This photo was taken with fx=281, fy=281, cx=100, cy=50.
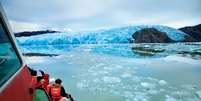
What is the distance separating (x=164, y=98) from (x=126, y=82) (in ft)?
8.59

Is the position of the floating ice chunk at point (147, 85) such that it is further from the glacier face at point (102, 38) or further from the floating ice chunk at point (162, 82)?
the glacier face at point (102, 38)

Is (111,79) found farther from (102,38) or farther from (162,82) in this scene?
(102,38)

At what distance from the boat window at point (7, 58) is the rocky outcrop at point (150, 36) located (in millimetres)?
50000

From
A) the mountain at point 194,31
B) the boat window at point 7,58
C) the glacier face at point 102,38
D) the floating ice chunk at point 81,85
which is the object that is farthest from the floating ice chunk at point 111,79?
the mountain at point 194,31

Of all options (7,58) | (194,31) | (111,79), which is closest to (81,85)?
(111,79)

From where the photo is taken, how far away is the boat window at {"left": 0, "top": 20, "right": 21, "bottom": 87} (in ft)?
4.67

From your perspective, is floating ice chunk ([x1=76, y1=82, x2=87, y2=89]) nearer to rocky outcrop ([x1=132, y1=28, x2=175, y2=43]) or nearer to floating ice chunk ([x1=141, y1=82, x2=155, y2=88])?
floating ice chunk ([x1=141, y1=82, x2=155, y2=88])

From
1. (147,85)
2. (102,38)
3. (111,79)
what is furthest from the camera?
(102,38)

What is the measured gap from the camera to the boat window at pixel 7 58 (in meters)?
1.42

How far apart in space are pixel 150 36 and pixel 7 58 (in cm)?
5336

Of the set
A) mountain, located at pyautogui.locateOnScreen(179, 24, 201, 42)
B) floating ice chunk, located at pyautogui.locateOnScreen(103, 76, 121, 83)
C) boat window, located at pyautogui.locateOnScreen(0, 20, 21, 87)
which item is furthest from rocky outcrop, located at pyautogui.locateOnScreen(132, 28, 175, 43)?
boat window, located at pyautogui.locateOnScreen(0, 20, 21, 87)

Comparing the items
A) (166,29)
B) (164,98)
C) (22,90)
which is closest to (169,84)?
(164,98)

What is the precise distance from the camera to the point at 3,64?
1477 mm

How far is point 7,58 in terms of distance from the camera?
5.21ft
